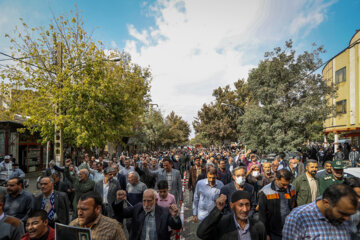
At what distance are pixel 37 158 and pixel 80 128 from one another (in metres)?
12.9

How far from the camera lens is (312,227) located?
220cm

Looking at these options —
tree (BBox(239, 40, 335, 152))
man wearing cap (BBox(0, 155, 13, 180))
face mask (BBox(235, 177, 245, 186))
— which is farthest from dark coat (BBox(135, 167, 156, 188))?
tree (BBox(239, 40, 335, 152))

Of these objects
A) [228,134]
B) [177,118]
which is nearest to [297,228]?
[228,134]

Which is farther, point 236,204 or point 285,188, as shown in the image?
point 285,188

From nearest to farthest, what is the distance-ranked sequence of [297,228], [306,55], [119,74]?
[297,228] → [306,55] → [119,74]

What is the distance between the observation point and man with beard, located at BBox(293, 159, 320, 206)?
4219mm

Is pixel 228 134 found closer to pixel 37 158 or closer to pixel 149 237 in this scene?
pixel 37 158

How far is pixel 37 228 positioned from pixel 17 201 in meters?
1.65

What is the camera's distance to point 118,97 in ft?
46.7

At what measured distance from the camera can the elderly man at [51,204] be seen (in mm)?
3965

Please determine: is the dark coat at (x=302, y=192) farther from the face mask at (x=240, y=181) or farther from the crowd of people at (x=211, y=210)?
the face mask at (x=240, y=181)

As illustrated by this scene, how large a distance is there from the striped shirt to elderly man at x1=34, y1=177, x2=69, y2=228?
350cm

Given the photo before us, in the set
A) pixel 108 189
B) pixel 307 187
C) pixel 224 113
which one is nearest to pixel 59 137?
pixel 108 189

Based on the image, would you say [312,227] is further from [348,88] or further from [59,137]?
[348,88]
